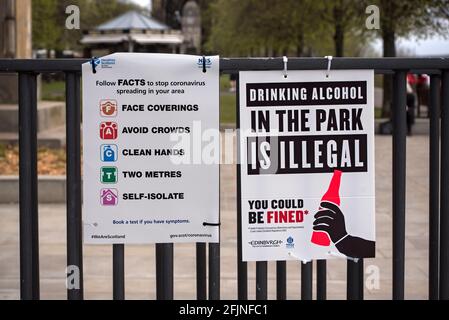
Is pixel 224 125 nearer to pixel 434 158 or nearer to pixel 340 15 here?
pixel 434 158

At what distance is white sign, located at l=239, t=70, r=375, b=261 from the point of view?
11.3 ft

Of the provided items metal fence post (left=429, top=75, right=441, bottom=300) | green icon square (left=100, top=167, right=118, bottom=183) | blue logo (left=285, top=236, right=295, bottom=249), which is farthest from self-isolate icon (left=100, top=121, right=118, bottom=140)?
metal fence post (left=429, top=75, right=441, bottom=300)

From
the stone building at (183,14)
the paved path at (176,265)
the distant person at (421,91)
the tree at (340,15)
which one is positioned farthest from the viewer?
the stone building at (183,14)

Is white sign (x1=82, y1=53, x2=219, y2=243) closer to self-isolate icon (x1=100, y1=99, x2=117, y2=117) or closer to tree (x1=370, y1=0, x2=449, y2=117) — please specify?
self-isolate icon (x1=100, y1=99, x2=117, y2=117)

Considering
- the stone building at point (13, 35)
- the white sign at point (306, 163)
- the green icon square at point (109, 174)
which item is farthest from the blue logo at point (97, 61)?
the stone building at point (13, 35)

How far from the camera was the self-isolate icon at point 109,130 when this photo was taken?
11.2ft

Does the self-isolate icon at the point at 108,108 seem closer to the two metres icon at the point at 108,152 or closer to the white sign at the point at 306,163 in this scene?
the two metres icon at the point at 108,152

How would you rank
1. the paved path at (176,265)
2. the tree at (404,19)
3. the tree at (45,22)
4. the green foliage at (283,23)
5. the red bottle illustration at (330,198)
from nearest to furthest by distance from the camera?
the red bottle illustration at (330,198) < the paved path at (176,265) < the tree at (404,19) < the green foliage at (283,23) < the tree at (45,22)

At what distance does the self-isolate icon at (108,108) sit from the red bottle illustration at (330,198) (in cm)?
101

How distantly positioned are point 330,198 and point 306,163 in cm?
20

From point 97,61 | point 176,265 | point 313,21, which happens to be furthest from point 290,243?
point 313,21
